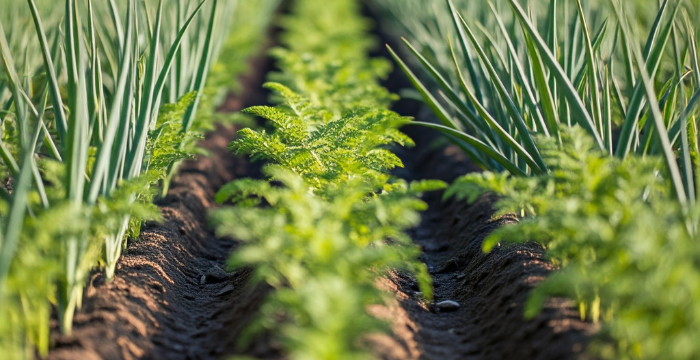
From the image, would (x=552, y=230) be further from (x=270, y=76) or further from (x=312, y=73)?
(x=270, y=76)

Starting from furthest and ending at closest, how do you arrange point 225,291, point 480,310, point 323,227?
point 225,291
point 480,310
point 323,227

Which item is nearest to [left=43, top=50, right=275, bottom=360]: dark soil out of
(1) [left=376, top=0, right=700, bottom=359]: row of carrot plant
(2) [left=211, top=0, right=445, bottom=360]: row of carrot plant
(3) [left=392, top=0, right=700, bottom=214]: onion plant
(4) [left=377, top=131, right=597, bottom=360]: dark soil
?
(2) [left=211, top=0, right=445, bottom=360]: row of carrot plant

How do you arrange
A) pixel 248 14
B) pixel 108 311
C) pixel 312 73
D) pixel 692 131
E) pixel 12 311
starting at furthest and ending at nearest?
pixel 248 14 < pixel 312 73 < pixel 692 131 < pixel 108 311 < pixel 12 311

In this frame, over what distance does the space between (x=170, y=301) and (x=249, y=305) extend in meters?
0.45

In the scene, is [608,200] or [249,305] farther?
[249,305]

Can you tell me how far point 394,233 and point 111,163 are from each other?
1.14 meters

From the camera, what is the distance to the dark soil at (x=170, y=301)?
2.15 m

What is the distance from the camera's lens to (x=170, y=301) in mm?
2748

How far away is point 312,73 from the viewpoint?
5.11 metres

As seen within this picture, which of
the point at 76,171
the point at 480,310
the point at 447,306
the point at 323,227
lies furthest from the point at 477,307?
the point at 76,171

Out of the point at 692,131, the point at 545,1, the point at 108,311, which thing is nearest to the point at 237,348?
the point at 108,311

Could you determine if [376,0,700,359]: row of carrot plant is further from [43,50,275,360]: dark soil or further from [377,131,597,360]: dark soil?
[43,50,275,360]: dark soil

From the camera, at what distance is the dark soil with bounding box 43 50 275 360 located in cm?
215

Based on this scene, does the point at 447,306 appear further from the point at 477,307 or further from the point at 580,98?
the point at 580,98
